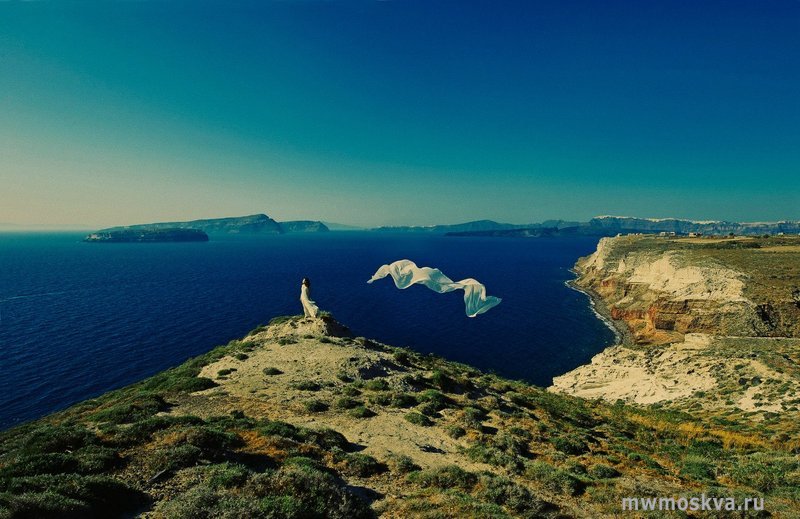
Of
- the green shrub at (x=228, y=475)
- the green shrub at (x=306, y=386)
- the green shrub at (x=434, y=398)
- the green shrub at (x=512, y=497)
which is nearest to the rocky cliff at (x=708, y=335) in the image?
the green shrub at (x=434, y=398)

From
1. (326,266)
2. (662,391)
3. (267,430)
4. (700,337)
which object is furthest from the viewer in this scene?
(326,266)

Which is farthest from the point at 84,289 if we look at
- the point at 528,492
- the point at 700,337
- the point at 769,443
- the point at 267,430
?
the point at 700,337

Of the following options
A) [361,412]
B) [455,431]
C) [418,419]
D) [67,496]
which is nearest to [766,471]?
[455,431]

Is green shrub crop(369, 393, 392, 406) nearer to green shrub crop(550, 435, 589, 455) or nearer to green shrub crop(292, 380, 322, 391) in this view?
green shrub crop(292, 380, 322, 391)

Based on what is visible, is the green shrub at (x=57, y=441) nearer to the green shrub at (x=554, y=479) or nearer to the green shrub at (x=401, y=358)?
the green shrub at (x=554, y=479)

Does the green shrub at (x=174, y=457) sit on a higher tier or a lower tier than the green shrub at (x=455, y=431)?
higher

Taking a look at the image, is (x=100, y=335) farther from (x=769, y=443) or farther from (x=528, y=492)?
(x=769, y=443)
